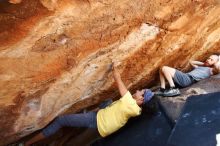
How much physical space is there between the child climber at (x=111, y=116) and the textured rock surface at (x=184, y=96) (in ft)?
0.75

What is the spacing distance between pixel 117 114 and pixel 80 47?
100cm

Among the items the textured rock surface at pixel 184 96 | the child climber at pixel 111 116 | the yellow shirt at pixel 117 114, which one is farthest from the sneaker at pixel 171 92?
the yellow shirt at pixel 117 114

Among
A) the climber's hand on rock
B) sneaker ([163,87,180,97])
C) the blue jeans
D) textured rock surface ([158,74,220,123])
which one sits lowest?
textured rock surface ([158,74,220,123])

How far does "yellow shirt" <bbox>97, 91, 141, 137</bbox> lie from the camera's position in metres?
3.88

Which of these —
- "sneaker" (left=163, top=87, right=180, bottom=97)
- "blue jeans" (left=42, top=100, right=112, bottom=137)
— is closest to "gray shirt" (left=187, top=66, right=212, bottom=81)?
"sneaker" (left=163, top=87, right=180, bottom=97)

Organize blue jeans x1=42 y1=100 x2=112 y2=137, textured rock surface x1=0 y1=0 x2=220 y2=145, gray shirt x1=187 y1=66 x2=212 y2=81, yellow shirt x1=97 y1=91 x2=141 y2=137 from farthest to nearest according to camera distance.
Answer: gray shirt x1=187 y1=66 x2=212 y2=81
blue jeans x1=42 y1=100 x2=112 y2=137
yellow shirt x1=97 y1=91 x2=141 y2=137
textured rock surface x1=0 y1=0 x2=220 y2=145

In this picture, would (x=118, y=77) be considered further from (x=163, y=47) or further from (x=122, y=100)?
(x=163, y=47)

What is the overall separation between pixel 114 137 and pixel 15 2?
2.31 m

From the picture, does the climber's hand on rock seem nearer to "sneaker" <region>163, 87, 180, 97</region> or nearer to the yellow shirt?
the yellow shirt

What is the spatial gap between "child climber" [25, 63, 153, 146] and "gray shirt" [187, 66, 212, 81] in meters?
0.93

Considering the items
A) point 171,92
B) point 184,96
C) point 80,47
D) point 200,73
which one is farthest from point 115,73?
point 200,73

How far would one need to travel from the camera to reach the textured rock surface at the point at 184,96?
13.0 ft

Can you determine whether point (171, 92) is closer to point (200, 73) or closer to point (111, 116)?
point (200, 73)

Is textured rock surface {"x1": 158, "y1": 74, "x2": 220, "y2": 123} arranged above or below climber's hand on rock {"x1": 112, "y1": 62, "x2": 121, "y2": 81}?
below
